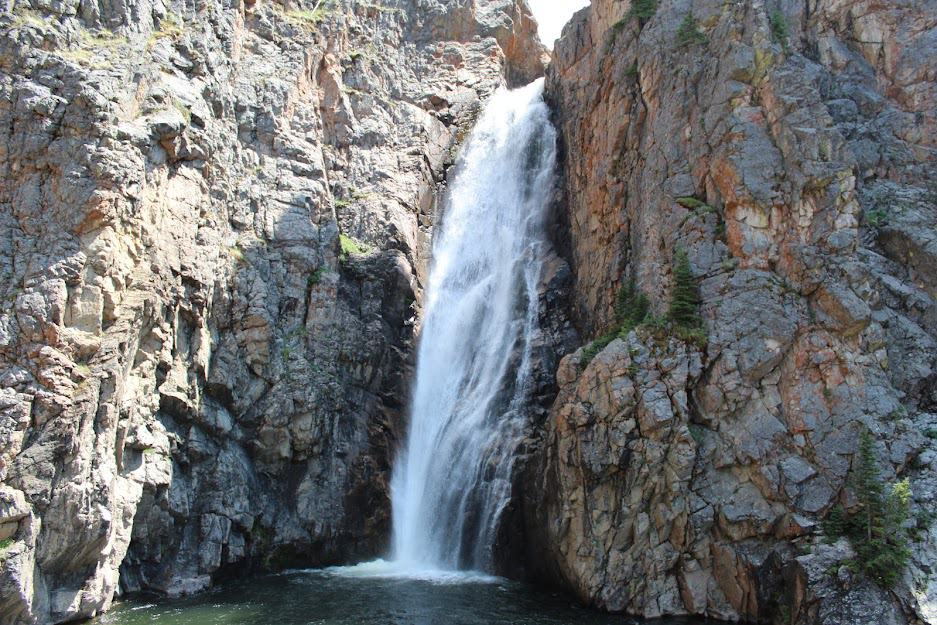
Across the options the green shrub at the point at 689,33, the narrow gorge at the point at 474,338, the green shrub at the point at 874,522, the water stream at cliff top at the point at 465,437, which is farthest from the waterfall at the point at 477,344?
the green shrub at the point at 874,522

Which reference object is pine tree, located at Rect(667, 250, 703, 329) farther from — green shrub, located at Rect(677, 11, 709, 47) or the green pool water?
green shrub, located at Rect(677, 11, 709, 47)

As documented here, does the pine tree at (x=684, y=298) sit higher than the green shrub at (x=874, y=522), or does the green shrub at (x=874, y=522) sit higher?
the pine tree at (x=684, y=298)

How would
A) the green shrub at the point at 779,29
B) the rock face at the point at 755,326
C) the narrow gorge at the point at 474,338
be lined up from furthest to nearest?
the green shrub at the point at 779,29, the rock face at the point at 755,326, the narrow gorge at the point at 474,338

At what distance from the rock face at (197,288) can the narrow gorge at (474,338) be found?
4.5 inches

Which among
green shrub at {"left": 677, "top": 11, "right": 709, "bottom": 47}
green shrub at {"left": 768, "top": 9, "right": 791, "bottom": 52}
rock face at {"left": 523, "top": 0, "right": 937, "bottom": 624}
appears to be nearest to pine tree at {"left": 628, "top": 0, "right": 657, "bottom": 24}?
rock face at {"left": 523, "top": 0, "right": 937, "bottom": 624}

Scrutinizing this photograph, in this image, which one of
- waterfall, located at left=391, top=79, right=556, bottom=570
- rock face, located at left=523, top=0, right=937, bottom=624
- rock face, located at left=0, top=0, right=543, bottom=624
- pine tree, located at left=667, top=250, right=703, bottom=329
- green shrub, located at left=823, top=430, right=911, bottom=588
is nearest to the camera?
green shrub, located at left=823, top=430, right=911, bottom=588

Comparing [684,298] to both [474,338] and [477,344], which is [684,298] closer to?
[477,344]

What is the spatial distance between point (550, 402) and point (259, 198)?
14.5m

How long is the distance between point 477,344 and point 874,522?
1750cm

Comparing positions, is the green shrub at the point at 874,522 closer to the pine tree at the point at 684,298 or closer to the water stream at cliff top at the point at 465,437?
the water stream at cliff top at the point at 465,437

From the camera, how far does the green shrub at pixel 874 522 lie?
55.4ft

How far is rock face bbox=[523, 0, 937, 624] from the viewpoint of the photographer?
19.2m

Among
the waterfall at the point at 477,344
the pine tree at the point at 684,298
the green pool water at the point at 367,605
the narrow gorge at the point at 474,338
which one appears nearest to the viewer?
the narrow gorge at the point at 474,338

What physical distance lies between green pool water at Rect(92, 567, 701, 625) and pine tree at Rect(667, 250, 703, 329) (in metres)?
8.93
